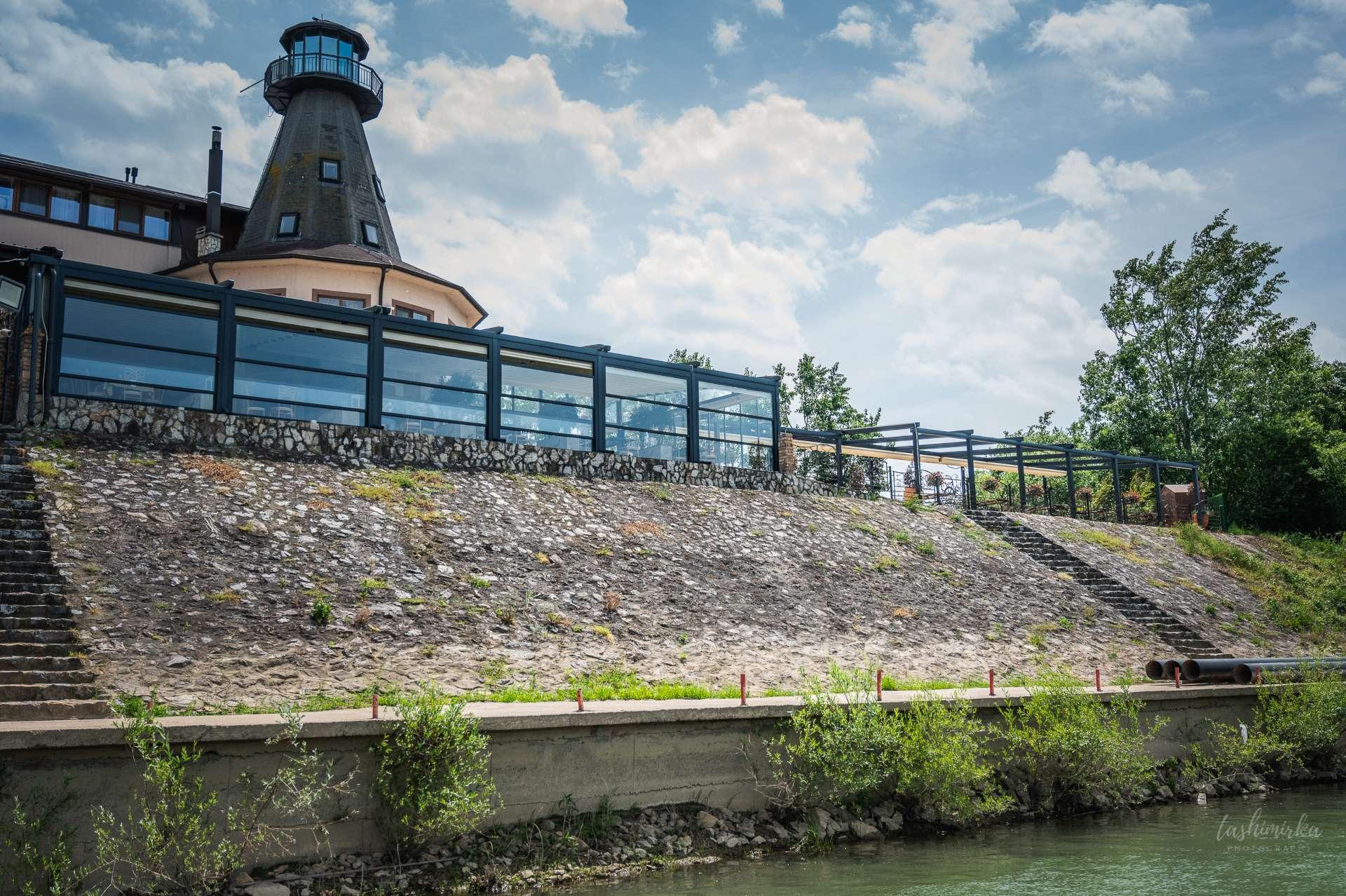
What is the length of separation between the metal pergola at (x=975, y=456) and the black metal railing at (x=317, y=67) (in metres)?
19.0

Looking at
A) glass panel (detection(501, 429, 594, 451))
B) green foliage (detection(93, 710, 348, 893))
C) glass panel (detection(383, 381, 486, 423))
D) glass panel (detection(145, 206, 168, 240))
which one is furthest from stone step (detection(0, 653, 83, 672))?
glass panel (detection(145, 206, 168, 240))

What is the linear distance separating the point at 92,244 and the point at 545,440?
15.1 metres

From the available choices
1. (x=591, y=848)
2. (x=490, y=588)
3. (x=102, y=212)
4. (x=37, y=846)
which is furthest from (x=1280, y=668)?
(x=102, y=212)

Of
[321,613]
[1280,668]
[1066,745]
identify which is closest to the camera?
[321,613]

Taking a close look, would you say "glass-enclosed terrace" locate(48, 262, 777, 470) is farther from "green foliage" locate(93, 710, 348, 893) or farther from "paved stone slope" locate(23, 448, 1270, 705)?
"green foliage" locate(93, 710, 348, 893)

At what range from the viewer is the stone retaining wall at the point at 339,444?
1611 centimetres

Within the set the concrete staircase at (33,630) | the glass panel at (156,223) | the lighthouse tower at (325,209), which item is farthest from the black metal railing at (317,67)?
the concrete staircase at (33,630)

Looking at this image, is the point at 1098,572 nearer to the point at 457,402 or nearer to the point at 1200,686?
the point at 1200,686

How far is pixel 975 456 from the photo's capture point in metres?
31.3

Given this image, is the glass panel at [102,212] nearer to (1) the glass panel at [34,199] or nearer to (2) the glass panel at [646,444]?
(1) the glass panel at [34,199]

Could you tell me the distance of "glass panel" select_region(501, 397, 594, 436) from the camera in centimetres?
2059

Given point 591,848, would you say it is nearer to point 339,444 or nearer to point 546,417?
point 339,444

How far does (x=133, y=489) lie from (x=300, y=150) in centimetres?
1958

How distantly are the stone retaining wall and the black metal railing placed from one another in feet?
62.0
